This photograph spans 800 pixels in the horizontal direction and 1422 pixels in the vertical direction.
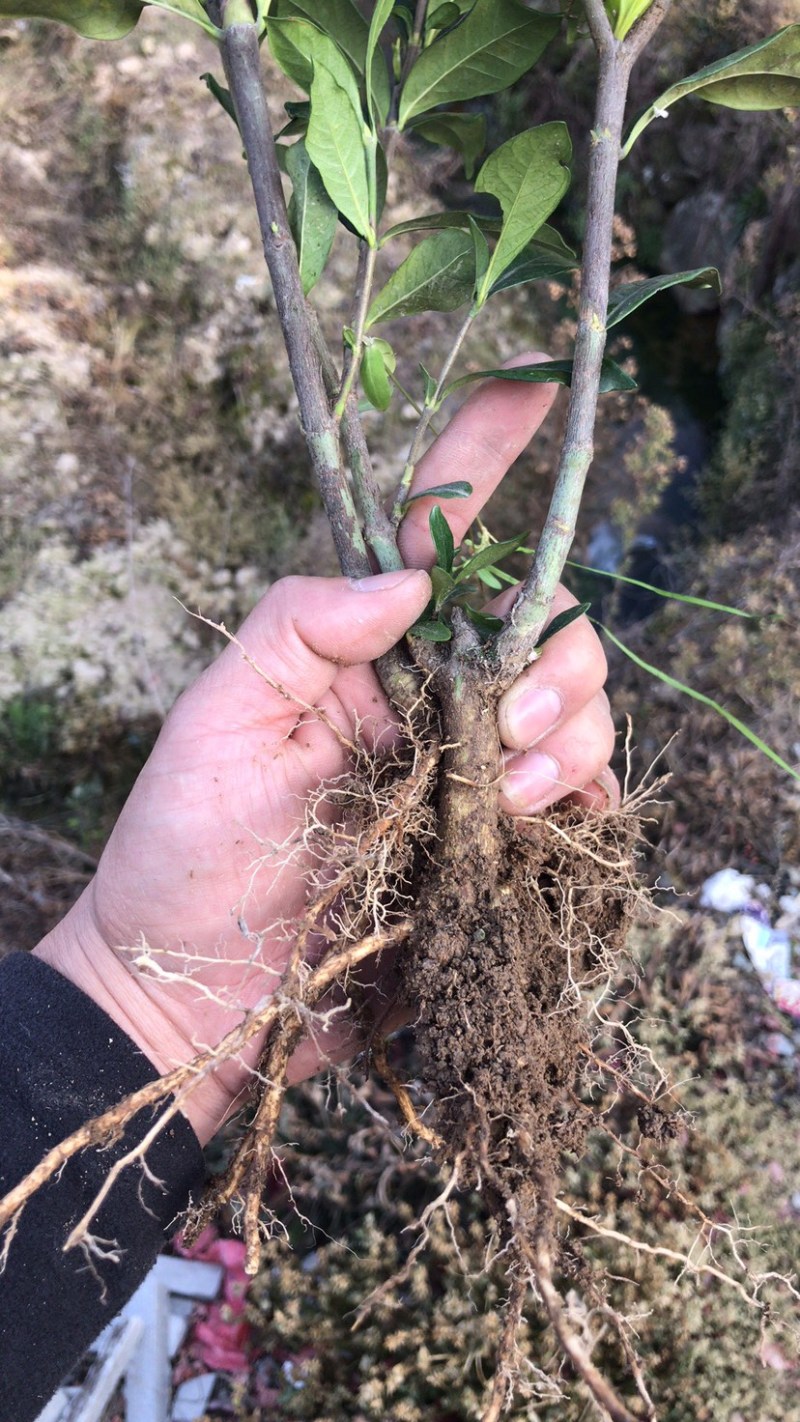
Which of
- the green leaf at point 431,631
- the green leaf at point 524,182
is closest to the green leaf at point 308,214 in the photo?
the green leaf at point 524,182

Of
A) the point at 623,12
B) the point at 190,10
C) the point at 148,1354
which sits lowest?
the point at 148,1354

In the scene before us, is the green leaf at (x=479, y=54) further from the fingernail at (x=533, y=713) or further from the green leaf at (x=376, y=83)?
the fingernail at (x=533, y=713)

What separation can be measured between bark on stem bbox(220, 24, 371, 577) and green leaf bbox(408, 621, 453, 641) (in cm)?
12

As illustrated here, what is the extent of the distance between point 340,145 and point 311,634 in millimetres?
641

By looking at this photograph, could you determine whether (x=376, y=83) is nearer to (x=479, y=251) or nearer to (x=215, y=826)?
(x=479, y=251)

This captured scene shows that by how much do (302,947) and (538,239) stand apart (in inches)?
42.9

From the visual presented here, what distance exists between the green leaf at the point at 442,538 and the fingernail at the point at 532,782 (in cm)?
33

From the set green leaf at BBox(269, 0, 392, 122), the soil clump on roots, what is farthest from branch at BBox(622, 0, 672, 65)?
the soil clump on roots

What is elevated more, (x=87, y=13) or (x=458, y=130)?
(x=87, y=13)

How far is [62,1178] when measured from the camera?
1.20 meters

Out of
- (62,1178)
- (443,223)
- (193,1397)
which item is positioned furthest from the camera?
(193,1397)

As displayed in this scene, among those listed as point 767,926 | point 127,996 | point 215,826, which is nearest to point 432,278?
point 215,826

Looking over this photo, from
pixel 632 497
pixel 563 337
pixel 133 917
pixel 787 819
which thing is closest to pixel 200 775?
pixel 133 917

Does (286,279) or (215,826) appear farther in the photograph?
(215,826)
